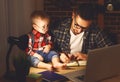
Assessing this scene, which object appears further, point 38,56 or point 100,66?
point 38,56

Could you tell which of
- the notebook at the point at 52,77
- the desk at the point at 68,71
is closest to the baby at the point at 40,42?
the desk at the point at 68,71

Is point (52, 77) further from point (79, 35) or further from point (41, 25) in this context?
point (79, 35)

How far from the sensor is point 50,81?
1690 mm

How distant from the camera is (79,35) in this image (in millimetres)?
2344

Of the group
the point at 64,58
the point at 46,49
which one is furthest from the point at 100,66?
the point at 46,49

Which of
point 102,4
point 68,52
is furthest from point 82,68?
point 102,4

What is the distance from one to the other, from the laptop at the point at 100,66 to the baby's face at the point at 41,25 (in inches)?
18.1

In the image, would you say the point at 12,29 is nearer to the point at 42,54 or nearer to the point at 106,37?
the point at 42,54

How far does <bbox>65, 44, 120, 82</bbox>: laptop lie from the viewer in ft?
5.37

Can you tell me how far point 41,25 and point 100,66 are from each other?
63cm

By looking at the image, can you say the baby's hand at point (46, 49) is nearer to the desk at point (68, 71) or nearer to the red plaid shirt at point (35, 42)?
the red plaid shirt at point (35, 42)

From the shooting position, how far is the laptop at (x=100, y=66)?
1.64 m

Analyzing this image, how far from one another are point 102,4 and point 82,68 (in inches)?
60.7

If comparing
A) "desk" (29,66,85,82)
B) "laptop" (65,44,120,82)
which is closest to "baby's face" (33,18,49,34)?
"desk" (29,66,85,82)
